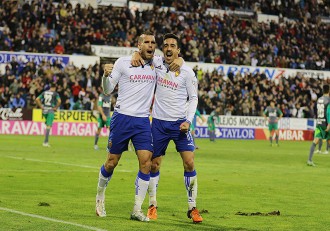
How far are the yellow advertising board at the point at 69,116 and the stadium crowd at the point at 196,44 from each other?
0.41 meters

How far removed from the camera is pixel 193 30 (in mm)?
56031

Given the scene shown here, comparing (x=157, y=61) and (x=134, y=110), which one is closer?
(x=134, y=110)

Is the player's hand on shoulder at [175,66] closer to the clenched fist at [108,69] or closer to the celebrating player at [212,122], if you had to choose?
the clenched fist at [108,69]

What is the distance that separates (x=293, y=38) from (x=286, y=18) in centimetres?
279

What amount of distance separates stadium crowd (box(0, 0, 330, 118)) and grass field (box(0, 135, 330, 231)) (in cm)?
1763

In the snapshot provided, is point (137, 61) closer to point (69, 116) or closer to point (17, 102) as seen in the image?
point (17, 102)

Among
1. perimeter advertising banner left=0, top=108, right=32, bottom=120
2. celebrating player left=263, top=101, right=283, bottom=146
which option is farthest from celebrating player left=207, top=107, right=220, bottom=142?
perimeter advertising banner left=0, top=108, right=32, bottom=120

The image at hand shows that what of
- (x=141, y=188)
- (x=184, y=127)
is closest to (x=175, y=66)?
(x=184, y=127)

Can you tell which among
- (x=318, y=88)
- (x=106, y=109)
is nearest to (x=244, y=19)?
(x=318, y=88)

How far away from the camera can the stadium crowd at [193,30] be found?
47438 mm

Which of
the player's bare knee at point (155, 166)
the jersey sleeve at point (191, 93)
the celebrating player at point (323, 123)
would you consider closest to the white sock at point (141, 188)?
the player's bare knee at point (155, 166)

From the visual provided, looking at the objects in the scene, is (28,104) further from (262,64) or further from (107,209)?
(107,209)

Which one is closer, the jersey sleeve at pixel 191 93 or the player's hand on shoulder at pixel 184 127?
the player's hand on shoulder at pixel 184 127

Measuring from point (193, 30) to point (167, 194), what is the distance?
40405 mm
